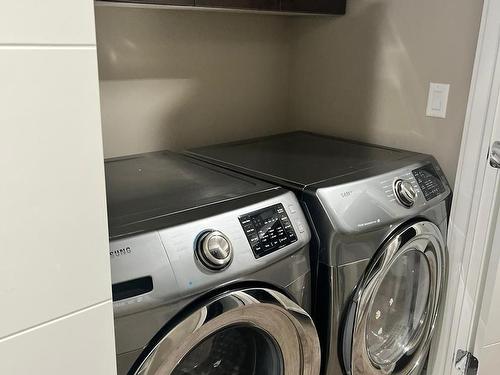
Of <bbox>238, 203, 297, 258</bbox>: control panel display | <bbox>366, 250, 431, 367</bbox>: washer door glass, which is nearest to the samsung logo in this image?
<bbox>238, 203, 297, 258</bbox>: control panel display

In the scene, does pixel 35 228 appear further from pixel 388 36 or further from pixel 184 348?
pixel 388 36

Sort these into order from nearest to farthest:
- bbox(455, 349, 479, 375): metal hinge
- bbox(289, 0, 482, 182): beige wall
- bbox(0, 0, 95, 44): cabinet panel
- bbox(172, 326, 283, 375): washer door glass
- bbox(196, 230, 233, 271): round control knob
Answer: bbox(0, 0, 95, 44): cabinet panel
bbox(196, 230, 233, 271): round control knob
bbox(172, 326, 283, 375): washer door glass
bbox(289, 0, 482, 182): beige wall
bbox(455, 349, 479, 375): metal hinge

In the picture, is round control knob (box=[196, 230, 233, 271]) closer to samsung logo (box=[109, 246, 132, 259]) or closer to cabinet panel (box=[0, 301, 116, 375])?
samsung logo (box=[109, 246, 132, 259])

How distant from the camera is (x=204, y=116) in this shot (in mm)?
1893

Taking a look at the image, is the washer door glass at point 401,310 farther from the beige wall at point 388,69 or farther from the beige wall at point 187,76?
the beige wall at point 187,76

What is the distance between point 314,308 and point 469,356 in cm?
82

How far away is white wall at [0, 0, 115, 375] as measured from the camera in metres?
0.62

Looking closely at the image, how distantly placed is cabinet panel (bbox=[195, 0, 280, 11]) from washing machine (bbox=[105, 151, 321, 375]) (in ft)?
1.65

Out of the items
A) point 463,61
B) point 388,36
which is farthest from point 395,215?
point 388,36

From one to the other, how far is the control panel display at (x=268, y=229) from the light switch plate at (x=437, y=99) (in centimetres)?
75

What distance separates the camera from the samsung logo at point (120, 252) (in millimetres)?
945

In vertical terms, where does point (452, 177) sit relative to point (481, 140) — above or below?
below

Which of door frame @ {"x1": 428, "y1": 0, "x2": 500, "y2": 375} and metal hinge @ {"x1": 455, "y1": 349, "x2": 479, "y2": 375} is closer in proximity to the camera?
door frame @ {"x1": 428, "y1": 0, "x2": 500, "y2": 375}

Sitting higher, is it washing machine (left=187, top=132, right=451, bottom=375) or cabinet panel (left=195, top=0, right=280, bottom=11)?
cabinet panel (left=195, top=0, right=280, bottom=11)
